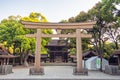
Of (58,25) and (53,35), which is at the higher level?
(58,25)

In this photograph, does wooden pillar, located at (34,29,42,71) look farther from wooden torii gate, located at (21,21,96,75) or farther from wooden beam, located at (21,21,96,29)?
wooden beam, located at (21,21,96,29)

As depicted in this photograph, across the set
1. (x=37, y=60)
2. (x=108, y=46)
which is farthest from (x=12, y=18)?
(x=37, y=60)

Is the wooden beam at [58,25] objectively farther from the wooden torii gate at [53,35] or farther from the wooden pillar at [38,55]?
the wooden pillar at [38,55]

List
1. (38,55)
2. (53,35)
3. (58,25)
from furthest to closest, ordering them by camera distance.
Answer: (58,25) → (53,35) → (38,55)

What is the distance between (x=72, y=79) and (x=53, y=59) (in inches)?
1902

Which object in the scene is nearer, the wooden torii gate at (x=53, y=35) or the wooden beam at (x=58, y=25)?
the wooden torii gate at (x=53, y=35)

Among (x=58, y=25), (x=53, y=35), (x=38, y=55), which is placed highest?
(x=58, y=25)

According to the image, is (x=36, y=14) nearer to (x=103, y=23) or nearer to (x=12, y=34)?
(x=12, y=34)

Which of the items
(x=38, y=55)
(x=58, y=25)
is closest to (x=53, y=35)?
(x=58, y=25)

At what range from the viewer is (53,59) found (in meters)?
66.3

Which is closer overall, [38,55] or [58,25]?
[38,55]

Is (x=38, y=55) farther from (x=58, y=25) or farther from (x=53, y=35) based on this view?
(x=58, y=25)

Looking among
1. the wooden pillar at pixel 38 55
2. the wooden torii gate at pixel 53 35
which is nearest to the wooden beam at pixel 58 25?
the wooden torii gate at pixel 53 35

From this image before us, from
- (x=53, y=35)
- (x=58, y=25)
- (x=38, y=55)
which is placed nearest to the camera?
(x=38, y=55)
